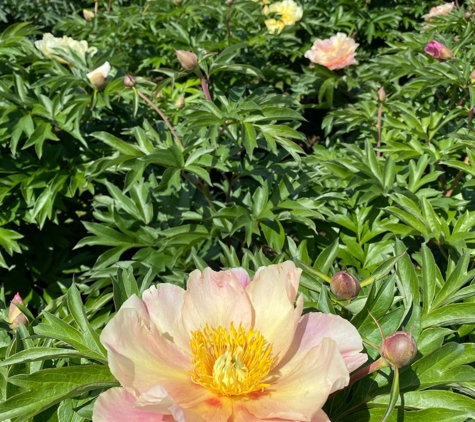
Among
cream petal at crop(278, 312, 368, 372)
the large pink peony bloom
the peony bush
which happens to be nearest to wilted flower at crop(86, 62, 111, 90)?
the peony bush

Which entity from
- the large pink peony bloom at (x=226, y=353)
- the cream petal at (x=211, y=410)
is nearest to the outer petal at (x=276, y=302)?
the large pink peony bloom at (x=226, y=353)

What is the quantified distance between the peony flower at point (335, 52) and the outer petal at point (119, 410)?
233cm

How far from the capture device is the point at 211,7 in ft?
9.98

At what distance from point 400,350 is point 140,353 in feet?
1.18

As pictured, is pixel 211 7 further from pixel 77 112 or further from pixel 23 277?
pixel 23 277

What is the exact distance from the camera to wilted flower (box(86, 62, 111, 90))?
195cm

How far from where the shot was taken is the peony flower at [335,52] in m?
2.69

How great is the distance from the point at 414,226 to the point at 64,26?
3.06 meters

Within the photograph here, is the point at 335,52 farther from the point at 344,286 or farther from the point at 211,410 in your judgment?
the point at 211,410

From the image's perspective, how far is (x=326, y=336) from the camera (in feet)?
2.49

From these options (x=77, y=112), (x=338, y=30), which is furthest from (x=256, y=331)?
(x=338, y=30)

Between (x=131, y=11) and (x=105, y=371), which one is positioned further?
(x=131, y=11)

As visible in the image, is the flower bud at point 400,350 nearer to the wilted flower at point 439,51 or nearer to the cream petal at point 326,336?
the cream petal at point 326,336

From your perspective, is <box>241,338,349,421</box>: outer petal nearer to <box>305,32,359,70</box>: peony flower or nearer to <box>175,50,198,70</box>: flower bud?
<box>175,50,198,70</box>: flower bud
